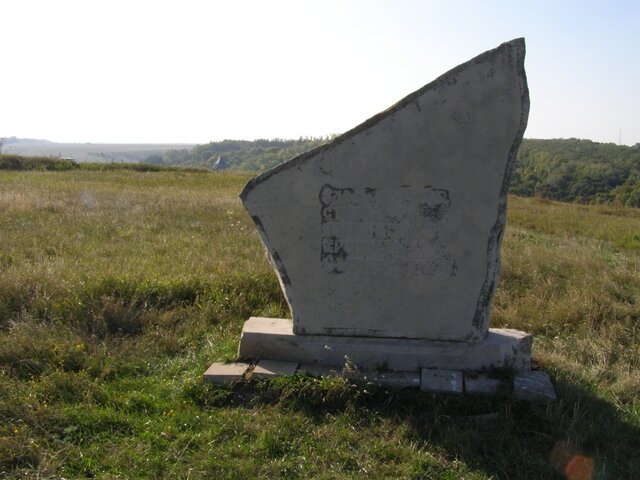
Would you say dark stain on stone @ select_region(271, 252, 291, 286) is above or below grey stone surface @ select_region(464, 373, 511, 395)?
above

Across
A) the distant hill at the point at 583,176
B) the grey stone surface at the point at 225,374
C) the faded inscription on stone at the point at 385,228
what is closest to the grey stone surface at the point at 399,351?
the grey stone surface at the point at 225,374

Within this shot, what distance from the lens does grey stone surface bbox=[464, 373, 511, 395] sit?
12.3 feet

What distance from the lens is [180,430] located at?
3365 mm

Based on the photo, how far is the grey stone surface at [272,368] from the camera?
3.89 m

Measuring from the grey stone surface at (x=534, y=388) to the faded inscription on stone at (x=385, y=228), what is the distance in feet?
2.60

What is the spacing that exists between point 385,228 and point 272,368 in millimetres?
1166

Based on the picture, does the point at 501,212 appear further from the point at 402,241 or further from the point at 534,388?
the point at 534,388

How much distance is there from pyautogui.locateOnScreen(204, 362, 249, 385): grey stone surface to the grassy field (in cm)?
8

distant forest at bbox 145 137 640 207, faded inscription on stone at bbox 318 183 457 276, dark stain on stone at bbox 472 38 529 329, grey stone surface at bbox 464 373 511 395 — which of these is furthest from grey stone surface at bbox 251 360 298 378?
distant forest at bbox 145 137 640 207

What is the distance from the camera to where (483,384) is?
12.5 feet

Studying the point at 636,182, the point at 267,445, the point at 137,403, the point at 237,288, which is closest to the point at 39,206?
the point at 237,288

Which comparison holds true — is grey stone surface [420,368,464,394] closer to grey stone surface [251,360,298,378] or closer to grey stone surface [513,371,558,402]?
grey stone surface [513,371,558,402]

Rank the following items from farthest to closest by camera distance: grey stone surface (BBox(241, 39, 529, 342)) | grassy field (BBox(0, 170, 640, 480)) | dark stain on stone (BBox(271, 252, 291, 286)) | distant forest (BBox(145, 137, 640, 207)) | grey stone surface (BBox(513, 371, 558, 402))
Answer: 1. distant forest (BBox(145, 137, 640, 207))
2. dark stain on stone (BBox(271, 252, 291, 286))
3. grey stone surface (BBox(241, 39, 529, 342))
4. grey stone surface (BBox(513, 371, 558, 402))
5. grassy field (BBox(0, 170, 640, 480))

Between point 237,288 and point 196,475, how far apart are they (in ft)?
9.02
